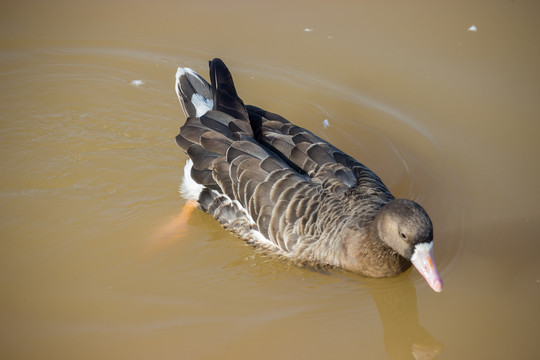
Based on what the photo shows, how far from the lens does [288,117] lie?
22.3ft

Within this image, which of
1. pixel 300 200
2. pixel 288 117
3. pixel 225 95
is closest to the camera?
pixel 300 200

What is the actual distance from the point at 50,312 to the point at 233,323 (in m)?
1.47

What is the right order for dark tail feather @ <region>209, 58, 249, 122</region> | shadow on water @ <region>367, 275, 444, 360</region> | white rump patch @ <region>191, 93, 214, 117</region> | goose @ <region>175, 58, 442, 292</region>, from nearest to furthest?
shadow on water @ <region>367, 275, 444, 360</region>
goose @ <region>175, 58, 442, 292</region>
dark tail feather @ <region>209, 58, 249, 122</region>
white rump patch @ <region>191, 93, 214, 117</region>

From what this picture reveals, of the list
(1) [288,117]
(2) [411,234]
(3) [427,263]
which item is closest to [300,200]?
(2) [411,234]

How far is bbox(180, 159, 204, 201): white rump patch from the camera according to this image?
5516 mm

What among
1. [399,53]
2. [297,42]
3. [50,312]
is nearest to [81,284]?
[50,312]

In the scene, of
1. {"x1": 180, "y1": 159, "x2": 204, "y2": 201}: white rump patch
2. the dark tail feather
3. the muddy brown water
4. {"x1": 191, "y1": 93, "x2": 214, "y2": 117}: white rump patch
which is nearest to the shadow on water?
the muddy brown water

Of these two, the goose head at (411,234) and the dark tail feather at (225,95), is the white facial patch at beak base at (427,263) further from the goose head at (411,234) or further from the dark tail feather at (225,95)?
the dark tail feather at (225,95)

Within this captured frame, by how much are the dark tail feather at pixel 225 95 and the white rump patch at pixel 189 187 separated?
69cm

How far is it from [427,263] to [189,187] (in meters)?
2.61

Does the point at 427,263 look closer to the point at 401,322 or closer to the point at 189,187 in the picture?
the point at 401,322

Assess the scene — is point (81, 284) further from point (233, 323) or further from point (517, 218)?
point (517, 218)

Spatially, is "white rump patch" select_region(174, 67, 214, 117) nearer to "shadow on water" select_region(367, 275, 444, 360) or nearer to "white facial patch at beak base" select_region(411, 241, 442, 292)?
"shadow on water" select_region(367, 275, 444, 360)

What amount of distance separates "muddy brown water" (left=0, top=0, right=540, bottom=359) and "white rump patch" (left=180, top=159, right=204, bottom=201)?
0.15 m
